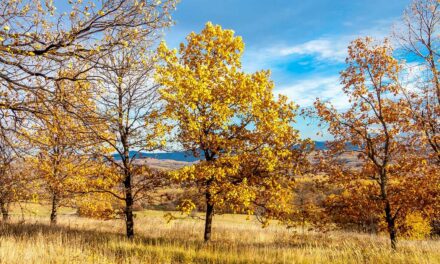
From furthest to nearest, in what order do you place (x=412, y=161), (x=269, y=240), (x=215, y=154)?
(x=269, y=240) → (x=215, y=154) → (x=412, y=161)

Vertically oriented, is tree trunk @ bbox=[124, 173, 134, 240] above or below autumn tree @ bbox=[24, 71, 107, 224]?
below

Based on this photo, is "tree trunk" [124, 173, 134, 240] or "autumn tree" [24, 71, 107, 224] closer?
"autumn tree" [24, 71, 107, 224]

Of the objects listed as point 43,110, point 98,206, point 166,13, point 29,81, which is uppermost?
point 166,13

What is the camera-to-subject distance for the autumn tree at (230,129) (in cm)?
1158

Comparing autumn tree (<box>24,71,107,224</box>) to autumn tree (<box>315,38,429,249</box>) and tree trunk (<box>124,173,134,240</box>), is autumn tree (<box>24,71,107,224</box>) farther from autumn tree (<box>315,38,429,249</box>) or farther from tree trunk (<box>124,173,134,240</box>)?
autumn tree (<box>315,38,429,249</box>)

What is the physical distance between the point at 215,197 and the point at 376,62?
7260mm

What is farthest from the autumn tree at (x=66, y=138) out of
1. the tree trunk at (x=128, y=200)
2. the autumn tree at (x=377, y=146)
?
the autumn tree at (x=377, y=146)

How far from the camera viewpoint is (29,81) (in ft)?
24.9

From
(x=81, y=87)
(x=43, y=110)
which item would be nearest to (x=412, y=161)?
(x=81, y=87)

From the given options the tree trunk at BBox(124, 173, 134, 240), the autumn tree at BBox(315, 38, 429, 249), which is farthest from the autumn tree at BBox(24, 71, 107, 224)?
the autumn tree at BBox(315, 38, 429, 249)

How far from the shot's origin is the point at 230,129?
12609 mm

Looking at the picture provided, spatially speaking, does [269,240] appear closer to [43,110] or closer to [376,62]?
[376,62]

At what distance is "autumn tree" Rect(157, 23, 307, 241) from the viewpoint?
11578 millimetres

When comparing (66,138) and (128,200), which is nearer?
(66,138)
